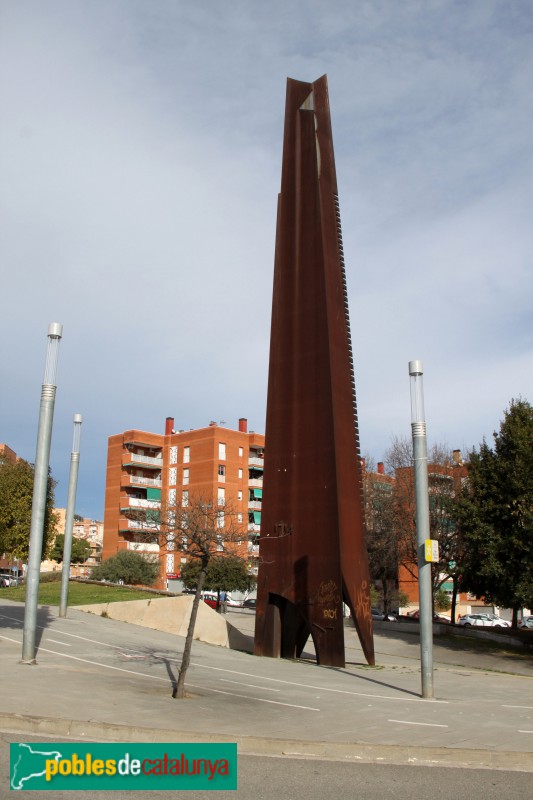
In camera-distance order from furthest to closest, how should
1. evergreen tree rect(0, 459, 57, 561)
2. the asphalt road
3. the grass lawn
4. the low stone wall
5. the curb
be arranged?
the grass lawn
evergreen tree rect(0, 459, 57, 561)
the low stone wall
the curb
the asphalt road

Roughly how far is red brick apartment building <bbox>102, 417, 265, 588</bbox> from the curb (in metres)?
60.5

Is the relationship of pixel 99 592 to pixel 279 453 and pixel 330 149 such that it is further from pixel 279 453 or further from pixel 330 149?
pixel 330 149

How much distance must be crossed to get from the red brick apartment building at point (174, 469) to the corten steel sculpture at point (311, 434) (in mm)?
48551

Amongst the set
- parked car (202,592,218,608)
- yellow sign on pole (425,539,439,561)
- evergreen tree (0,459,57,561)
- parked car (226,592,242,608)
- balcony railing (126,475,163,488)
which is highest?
balcony railing (126,475,163,488)

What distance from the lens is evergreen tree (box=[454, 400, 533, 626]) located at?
2497 cm

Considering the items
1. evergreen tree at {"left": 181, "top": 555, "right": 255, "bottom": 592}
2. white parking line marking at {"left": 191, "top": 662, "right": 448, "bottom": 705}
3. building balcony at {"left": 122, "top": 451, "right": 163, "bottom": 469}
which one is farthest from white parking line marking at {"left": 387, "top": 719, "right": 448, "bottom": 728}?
building balcony at {"left": 122, "top": 451, "right": 163, "bottom": 469}

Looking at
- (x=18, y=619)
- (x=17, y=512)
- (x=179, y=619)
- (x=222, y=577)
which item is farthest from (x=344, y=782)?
(x=222, y=577)

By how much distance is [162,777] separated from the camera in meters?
6.59

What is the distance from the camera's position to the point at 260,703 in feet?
38.3

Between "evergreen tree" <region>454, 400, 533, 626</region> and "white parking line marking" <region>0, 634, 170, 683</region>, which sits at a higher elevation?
"evergreen tree" <region>454, 400, 533, 626</region>

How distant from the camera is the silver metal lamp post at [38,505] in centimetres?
1420

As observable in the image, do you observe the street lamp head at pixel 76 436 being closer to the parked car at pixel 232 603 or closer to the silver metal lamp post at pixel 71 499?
the silver metal lamp post at pixel 71 499

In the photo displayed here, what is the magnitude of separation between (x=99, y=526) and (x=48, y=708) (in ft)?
560

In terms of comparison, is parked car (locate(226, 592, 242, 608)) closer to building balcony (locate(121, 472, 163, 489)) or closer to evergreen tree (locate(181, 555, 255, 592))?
evergreen tree (locate(181, 555, 255, 592))
